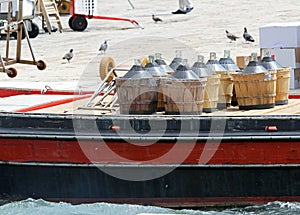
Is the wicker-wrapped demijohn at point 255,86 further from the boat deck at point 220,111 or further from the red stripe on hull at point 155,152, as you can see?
the red stripe on hull at point 155,152

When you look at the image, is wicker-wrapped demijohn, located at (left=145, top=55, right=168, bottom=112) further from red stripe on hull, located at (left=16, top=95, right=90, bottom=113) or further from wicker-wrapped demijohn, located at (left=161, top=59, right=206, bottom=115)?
red stripe on hull, located at (left=16, top=95, right=90, bottom=113)

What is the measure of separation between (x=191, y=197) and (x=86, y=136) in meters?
1.12

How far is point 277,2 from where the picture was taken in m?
27.3

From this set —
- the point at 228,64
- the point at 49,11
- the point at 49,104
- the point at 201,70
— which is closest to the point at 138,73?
the point at 201,70

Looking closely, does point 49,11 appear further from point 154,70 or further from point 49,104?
point 154,70

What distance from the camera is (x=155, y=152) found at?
9805 millimetres

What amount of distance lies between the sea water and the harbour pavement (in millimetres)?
5342

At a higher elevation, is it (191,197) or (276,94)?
(276,94)

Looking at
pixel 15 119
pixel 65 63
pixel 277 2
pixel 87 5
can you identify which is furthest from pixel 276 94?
pixel 277 2

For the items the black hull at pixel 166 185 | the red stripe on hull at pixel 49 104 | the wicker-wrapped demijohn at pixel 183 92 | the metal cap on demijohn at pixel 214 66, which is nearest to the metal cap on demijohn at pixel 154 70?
the wicker-wrapped demijohn at pixel 183 92

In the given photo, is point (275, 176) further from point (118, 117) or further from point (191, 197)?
point (118, 117)

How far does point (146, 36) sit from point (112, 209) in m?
13.6

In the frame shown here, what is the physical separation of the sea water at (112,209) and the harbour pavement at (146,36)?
5342mm

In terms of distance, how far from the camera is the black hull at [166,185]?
9.89 meters
